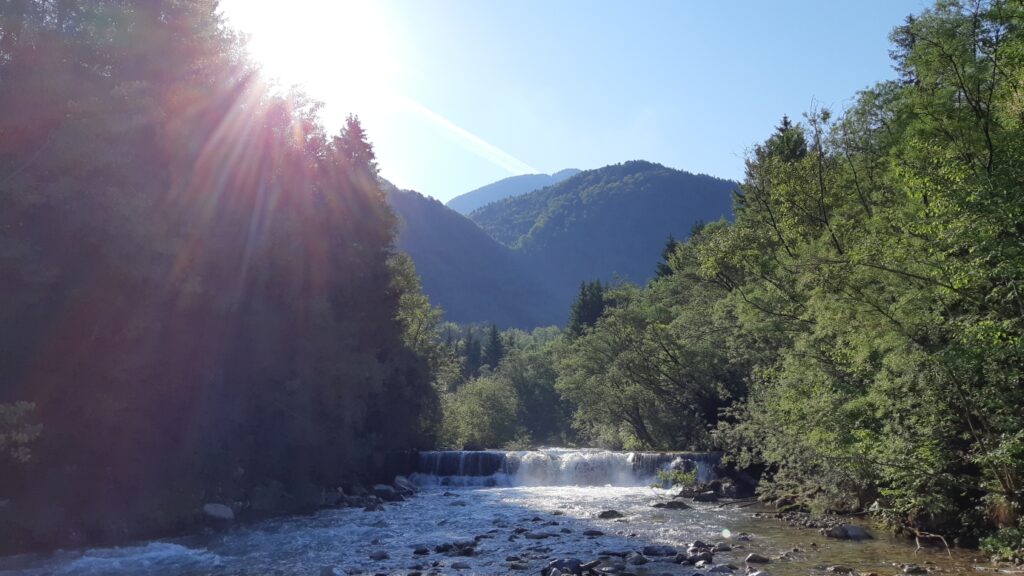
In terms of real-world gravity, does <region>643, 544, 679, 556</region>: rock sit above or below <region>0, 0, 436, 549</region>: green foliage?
below

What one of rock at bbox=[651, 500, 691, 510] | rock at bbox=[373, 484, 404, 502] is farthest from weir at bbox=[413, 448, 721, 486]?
rock at bbox=[651, 500, 691, 510]

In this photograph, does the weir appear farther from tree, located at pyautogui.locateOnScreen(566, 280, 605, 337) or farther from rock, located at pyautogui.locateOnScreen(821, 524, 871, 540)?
tree, located at pyautogui.locateOnScreen(566, 280, 605, 337)

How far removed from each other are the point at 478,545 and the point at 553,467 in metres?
19.5

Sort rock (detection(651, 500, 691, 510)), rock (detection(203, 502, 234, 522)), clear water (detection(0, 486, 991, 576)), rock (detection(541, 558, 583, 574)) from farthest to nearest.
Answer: rock (detection(651, 500, 691, 510))
rock (detection(203, 502, 234, 522))
clear water (detection(0, 486, 991, 576))
rock (detection(541, 558, 583, 574))

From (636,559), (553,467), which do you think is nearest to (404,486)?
(553,467)

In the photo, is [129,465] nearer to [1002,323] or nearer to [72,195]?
[72,195]

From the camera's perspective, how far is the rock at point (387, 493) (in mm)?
29531

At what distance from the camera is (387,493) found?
30.0 metres

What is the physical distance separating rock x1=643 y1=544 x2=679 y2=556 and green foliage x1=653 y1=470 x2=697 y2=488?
31.0 ft

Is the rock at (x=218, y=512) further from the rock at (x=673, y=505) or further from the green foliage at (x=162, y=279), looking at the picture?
the rock at (x=673, y=505)

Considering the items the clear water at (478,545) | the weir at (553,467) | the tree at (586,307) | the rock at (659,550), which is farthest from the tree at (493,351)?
the rock at (659,550)

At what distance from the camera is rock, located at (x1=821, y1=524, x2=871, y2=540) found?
55.2 ft

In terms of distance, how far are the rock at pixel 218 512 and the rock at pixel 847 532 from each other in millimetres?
17483

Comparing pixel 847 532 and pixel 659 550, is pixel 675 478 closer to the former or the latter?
pixel 847 532
